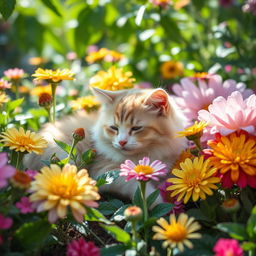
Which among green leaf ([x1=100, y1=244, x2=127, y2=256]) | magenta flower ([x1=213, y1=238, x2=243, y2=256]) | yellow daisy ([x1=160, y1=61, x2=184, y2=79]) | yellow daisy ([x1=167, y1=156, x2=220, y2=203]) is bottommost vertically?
yellow daisy ([x1=160, y1=61, x2=184, y2=79])

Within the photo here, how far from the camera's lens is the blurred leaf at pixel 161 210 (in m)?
1.06

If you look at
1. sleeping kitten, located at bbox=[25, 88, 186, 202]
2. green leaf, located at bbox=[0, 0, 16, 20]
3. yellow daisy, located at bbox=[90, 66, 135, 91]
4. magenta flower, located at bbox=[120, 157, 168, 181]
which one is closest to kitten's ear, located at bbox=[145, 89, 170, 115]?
sleeping kitten, located at bbox=[25, 88, 186, 202]

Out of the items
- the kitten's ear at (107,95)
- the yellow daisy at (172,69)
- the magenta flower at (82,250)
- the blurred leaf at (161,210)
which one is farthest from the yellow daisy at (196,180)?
the yellow daisy at (172,69)

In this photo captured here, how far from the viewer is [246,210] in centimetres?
105

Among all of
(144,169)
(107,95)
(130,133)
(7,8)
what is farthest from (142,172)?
(7,8)

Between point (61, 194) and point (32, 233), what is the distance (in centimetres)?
11

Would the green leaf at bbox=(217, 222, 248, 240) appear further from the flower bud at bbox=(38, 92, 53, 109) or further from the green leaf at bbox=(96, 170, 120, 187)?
the flower bud at bbox=(38, 92, 53, 109)

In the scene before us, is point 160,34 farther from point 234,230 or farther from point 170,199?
point 234,230

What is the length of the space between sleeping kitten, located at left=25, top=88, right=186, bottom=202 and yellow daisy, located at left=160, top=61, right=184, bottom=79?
594 millimetres

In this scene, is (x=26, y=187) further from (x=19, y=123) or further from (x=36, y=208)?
(x=19, y=123)

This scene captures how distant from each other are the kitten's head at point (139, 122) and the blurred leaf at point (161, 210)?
0.36 metres

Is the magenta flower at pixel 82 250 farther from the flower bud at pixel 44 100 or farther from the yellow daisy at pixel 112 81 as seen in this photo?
the yellow daisy at pixel 112 81

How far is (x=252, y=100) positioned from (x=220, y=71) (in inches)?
34.6

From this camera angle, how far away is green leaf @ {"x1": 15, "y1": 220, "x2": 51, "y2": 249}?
90 cm
